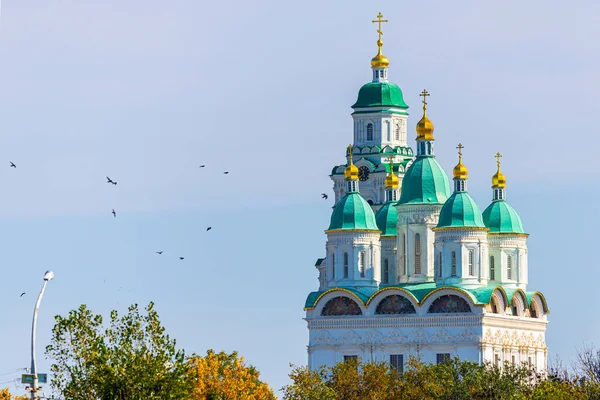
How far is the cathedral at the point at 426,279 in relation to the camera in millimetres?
107812

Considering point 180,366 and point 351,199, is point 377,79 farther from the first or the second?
point 180,366

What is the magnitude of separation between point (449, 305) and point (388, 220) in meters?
8.21

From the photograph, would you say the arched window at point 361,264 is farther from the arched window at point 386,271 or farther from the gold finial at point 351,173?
the arched window at point 386,271

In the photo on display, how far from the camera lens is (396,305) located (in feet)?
358

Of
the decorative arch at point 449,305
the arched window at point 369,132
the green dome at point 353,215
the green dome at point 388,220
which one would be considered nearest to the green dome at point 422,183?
the green dome at point 353,215

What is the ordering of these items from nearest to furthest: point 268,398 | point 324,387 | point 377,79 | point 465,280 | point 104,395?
point 104,395
point 268,398
point 324,387
point 465,280
point 377,79

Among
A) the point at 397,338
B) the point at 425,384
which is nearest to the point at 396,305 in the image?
the point at 397,338

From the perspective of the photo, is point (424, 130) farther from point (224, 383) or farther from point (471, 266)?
point (224, 383)

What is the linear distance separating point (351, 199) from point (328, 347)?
6.71 meters

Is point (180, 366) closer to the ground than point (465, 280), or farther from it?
closer to the ground

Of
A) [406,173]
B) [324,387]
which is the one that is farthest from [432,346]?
[324,387]

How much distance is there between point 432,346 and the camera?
4264 inches

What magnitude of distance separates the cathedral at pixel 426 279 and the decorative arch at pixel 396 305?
0.14 ft

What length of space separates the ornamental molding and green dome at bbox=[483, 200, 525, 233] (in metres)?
5.01
